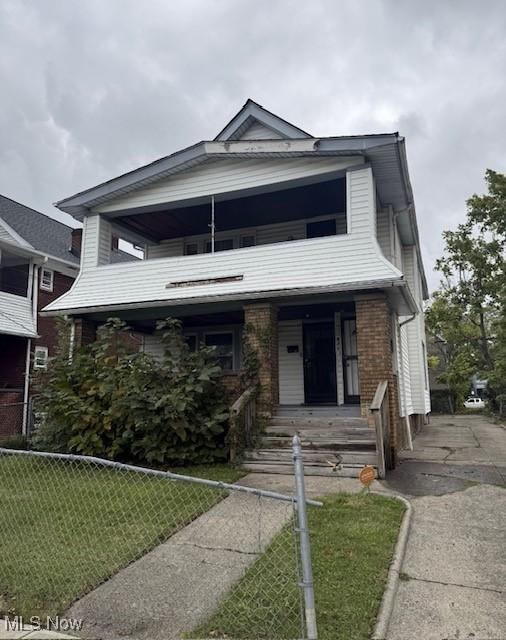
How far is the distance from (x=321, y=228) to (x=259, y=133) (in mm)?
3031

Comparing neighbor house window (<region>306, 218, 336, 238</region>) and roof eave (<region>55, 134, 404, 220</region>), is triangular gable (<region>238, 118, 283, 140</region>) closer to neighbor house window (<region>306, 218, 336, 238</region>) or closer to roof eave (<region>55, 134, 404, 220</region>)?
roof eave (<region>55, 134, 404, 220</region>)

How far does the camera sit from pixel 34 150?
26.9 meters

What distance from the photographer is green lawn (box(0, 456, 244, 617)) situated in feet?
12.7

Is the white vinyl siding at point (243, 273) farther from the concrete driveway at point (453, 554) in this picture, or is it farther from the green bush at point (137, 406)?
the concrete driveway at point (453, 554)

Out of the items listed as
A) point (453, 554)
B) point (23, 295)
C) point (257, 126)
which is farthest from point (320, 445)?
point (23, 295)

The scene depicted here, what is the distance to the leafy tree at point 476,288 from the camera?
74.7 ft

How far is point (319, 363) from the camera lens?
12.3 meters

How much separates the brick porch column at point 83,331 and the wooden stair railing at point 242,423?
16.0 ft

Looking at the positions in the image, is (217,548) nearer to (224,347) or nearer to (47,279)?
(224,347)

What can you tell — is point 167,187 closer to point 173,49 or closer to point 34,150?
point 173,49

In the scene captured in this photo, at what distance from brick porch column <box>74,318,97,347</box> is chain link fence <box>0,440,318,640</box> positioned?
5214 mm

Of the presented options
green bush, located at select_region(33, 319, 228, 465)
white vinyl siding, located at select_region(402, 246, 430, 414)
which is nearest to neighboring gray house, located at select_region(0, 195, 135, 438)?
green bush, located at select_region(33, 319, 228, 465)

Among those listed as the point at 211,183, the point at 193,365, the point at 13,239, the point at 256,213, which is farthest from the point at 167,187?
the point at 13,239

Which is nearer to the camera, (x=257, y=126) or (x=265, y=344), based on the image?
(x=265, y=344)
